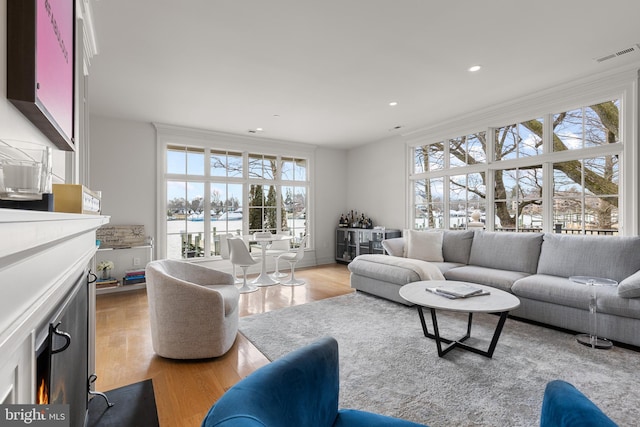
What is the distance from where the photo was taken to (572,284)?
9.70 feet

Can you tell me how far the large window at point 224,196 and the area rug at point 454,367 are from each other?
2607 mm

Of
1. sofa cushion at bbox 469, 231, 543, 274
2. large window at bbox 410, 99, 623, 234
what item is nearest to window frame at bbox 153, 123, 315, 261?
large window at bbox 410, 99, 623, 234

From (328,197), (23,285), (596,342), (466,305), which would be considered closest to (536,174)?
(596,342)

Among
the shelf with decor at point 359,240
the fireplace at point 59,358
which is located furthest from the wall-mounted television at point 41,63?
the shelf with decor at point 359,240

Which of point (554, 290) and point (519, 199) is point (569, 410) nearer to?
point (554, 290)

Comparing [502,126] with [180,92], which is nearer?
[180,92]

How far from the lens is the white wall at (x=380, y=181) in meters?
5.96

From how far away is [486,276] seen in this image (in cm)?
353

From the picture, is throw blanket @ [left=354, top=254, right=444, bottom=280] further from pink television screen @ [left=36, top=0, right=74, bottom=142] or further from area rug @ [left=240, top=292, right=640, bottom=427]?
pink television screen @ [left=36, top=0, right=74, bottom=142]

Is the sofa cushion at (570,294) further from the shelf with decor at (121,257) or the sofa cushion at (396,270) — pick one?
the shelf with decor at (121,257)

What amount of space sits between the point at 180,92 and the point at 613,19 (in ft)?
13.7

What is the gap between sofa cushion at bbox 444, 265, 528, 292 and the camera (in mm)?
3367

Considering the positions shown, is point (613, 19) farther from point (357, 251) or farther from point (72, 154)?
point (357, 251)

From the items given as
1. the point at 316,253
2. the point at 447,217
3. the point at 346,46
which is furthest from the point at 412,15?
the point at 316,253
